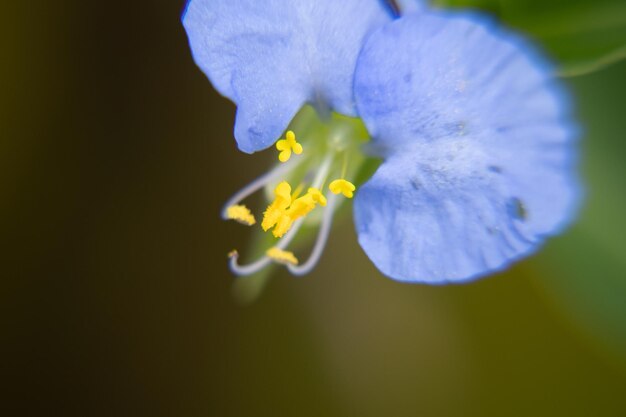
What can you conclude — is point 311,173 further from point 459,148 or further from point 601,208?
point 601,208

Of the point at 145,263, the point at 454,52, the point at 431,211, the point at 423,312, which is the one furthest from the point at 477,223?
the point at 145,263

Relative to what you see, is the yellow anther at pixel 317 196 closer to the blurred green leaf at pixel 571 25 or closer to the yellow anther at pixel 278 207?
the yellow anther at pixel 278 207

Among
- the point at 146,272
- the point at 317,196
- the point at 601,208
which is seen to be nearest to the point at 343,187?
the point at 317,196

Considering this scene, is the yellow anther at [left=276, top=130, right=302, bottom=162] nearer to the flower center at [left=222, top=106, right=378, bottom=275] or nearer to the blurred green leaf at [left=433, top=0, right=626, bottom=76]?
the flower center at [left=222, top=106, right=378, bottom=275]

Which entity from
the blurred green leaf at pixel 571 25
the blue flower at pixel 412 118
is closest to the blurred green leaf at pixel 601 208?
the blurred green leaf at pixel 571 25

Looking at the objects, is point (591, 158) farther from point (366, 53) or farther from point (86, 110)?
point (86, 110)
